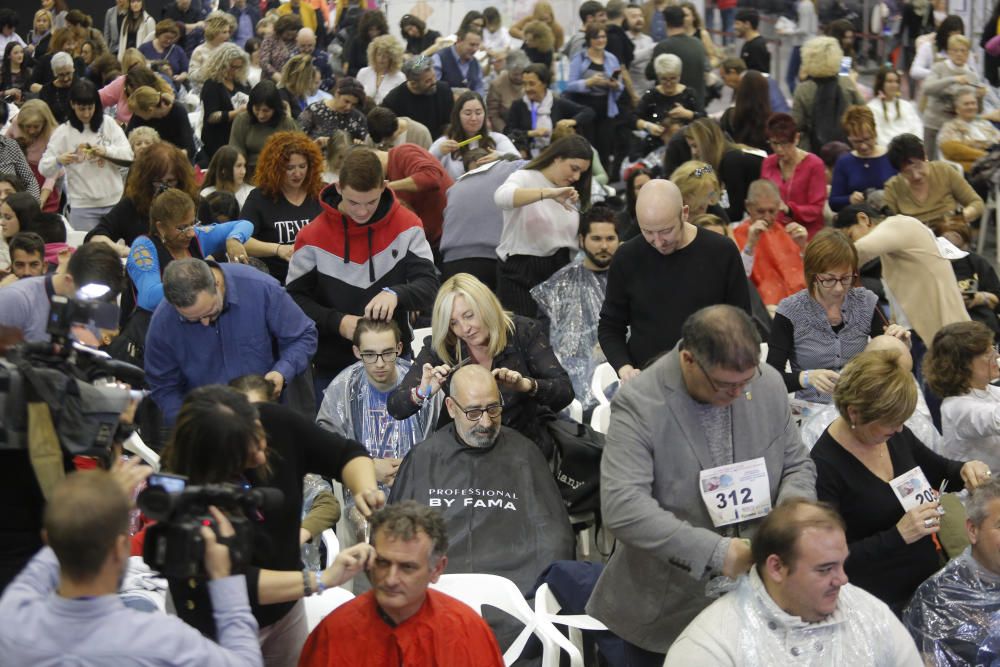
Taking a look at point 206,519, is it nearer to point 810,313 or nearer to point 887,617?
point 887,617

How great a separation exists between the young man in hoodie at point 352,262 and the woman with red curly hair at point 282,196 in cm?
72

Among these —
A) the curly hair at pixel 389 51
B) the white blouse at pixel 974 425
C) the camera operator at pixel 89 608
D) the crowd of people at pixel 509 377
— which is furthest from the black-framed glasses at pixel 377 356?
the curly hair at pixel 389 51

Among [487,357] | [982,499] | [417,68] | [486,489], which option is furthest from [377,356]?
[417,68]

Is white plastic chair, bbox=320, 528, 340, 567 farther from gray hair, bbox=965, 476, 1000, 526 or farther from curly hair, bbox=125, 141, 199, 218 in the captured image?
curly hair, bbox=125, 141, 199, 218

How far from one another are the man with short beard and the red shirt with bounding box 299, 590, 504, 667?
2601 mm

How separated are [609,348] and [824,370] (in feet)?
2.46

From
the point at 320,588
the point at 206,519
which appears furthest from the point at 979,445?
the point at 206,519

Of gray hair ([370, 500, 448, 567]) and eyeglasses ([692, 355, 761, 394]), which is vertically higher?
eyeglasses ([692, 355, 761, 394])

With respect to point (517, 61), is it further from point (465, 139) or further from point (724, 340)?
point (724, 340)

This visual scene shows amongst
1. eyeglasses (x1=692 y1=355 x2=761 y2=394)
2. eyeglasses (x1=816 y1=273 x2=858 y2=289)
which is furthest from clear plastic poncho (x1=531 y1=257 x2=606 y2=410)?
eyeglasses (x1=692 y1=355 x2=761 y2=394)

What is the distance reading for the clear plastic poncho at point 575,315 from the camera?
225 inches

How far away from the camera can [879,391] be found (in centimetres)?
348

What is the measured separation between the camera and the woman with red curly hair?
5898mm

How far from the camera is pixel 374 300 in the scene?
4.79m
